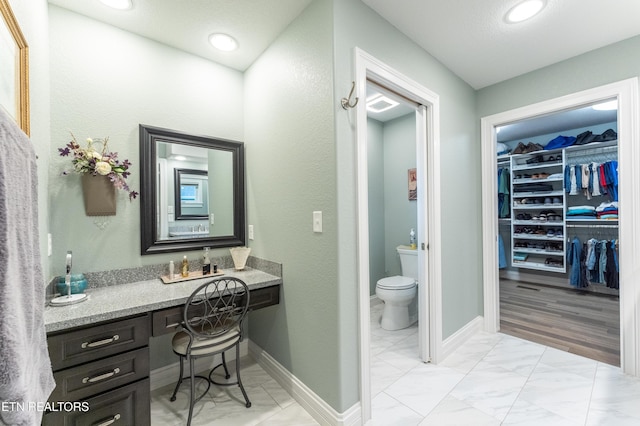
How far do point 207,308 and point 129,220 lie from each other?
2.86 ft

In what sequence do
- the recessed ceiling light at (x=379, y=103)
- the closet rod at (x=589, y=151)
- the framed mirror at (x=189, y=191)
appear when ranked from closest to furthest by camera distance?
the framed mirror at (x=189, y=191)
the recessed ceiling light at (x=379, y=103)
the closet rod at (x=589, y=151)

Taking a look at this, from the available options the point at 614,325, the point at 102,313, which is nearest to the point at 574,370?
the point at 614,325

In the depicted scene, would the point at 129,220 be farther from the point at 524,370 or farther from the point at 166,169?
the point at 524,370

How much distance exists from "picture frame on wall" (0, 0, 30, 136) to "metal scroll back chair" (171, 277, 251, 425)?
104cm

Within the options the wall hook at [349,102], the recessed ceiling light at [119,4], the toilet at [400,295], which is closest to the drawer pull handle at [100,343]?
the wall hook at [349,102]

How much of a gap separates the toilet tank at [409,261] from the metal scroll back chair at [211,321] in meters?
2.04

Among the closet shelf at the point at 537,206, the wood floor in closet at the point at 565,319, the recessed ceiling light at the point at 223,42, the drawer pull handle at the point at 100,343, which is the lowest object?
the wood floor in closet at the point at 565,319

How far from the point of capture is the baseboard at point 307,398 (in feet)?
5.01

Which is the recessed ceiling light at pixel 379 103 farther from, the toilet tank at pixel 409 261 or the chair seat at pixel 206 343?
the chair seat at pixel 206 343

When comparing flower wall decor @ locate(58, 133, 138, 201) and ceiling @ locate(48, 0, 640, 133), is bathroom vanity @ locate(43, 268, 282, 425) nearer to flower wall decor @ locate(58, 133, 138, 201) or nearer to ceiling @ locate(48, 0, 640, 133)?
flower wall decor @ locate(58, 133, 138, 201)

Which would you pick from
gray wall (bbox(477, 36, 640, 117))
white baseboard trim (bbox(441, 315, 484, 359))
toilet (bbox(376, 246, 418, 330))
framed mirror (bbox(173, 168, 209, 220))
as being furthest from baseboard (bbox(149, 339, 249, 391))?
gray wall (bbox(477, 36, 640, 117))

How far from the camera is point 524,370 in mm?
2102

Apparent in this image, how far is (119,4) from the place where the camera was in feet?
5.40

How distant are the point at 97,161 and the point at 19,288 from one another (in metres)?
1.26
